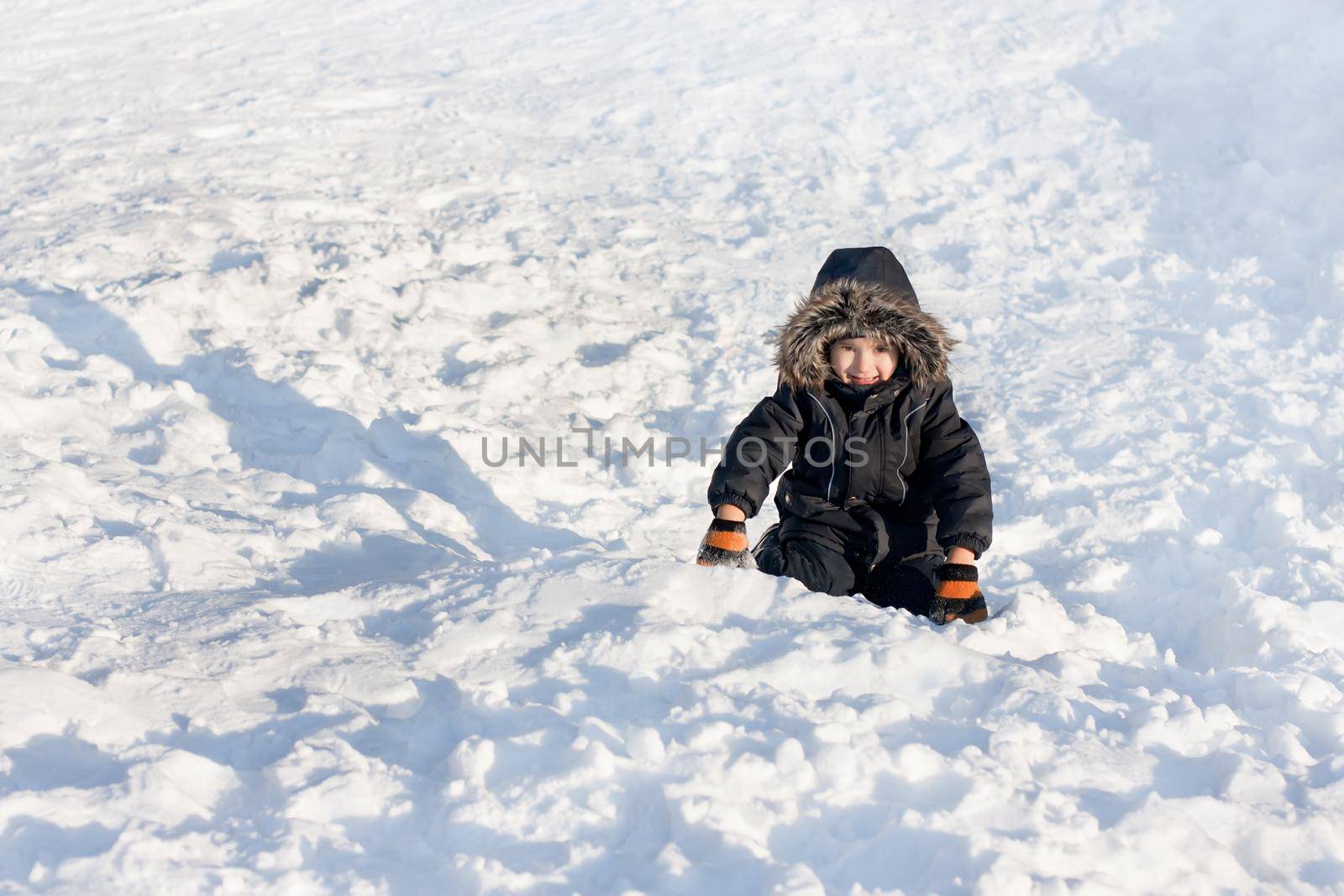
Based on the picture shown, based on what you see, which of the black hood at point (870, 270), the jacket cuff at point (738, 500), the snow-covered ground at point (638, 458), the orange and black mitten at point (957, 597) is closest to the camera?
the snow-covered ground at point (638, 458)

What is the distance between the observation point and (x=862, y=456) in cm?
328

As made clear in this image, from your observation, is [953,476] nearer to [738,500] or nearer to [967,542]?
[967,542]

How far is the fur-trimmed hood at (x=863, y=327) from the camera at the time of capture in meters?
3.18

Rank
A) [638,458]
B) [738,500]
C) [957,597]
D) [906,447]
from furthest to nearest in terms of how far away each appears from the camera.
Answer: [638,458] < [906,447] < [738,500] < [957,597]

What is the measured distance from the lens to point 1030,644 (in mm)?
2982

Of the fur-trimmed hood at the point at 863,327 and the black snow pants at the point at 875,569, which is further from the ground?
the fur-trimmed hood at the point at 863,327

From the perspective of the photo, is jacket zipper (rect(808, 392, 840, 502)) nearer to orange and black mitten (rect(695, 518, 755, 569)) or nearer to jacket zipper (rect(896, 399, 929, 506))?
jacket zipper (rect(896, 399, 929, 506))

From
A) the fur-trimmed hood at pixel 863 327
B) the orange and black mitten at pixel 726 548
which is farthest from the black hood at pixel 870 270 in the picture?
the orange and black mitten at pixel 726 548

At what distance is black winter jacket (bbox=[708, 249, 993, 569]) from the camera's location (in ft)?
10.4

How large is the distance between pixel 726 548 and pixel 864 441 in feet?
1.83

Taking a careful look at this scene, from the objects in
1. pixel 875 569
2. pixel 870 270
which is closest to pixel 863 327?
pixel 870 270

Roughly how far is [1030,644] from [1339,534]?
1554mm

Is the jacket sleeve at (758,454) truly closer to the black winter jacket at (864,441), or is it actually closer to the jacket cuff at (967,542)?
the black winter jacket at (864,441)

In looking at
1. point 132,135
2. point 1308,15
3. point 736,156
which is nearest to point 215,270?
point 132,135
